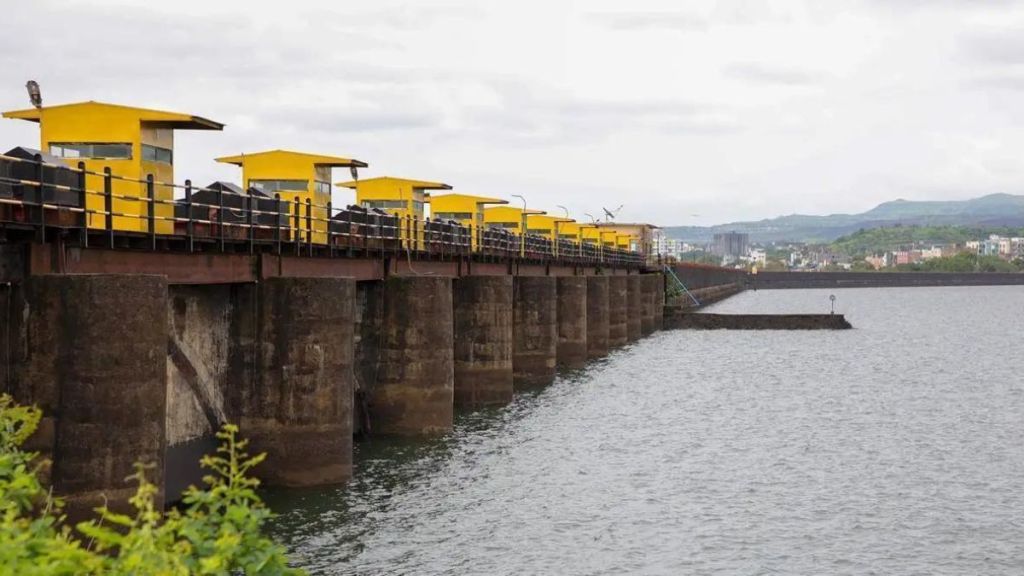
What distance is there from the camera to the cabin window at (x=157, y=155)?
1067 inches

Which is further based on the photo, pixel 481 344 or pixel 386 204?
pixel 386 204

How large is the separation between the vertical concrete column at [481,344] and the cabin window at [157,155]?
1758 centimetres

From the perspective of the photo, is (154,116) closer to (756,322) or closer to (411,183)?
(411,183)

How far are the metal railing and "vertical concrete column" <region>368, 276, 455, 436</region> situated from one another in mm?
1686

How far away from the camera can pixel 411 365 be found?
1401 inches

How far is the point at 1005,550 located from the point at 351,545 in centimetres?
1351

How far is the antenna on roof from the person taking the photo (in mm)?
27078

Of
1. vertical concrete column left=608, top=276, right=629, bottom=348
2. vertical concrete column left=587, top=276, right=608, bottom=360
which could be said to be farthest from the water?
vertical concrete column left=608, top=276, right=629, bottom=348

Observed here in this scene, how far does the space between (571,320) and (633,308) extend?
28.0 meters

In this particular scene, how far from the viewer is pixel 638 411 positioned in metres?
47.2

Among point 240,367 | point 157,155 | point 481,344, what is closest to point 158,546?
point 240,367

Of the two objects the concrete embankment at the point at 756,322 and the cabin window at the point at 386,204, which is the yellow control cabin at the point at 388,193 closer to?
the cabin window at the point at 386,204

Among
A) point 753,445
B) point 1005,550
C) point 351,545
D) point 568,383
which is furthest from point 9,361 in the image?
point 568,383

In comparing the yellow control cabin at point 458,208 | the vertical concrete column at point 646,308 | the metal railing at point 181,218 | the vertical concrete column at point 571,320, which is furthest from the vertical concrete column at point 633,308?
the metal railing at point 181,218
